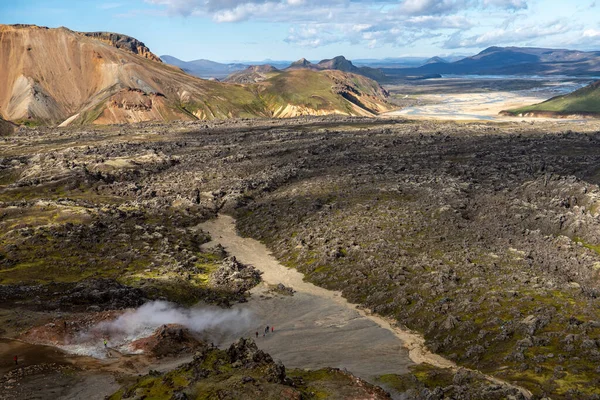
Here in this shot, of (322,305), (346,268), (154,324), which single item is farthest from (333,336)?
(346,268)

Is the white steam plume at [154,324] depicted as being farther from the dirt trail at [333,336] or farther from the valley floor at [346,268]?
the dirt trail at [333,336]

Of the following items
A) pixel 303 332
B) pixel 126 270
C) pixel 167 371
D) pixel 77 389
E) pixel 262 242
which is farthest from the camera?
pixel 262 242

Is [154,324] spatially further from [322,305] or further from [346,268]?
[346,268]

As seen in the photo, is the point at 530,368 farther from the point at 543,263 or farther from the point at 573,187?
the point at 573,187

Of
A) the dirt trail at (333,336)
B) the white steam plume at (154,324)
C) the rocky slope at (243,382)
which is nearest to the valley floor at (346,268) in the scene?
the dirt trail at (333,336)

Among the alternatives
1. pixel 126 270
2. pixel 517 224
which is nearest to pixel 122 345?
pixel 126 270

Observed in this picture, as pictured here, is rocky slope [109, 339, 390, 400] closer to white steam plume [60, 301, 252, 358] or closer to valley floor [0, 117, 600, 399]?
valley floor [0, 117, 600, 399]

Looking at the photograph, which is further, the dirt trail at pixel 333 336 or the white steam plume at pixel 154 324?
the white steam plume at pixel 154 324

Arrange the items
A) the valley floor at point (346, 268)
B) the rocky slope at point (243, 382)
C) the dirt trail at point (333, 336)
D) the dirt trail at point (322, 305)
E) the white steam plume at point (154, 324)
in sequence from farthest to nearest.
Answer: the dirt trail at point (322, 305) → the white steam plume at point (154, 324) → the dirt trail at point (333, 336) → the valley floor at point (346, 268) → the rocky slope at point (243, 382)

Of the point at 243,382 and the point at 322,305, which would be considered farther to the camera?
the point at 322,305
